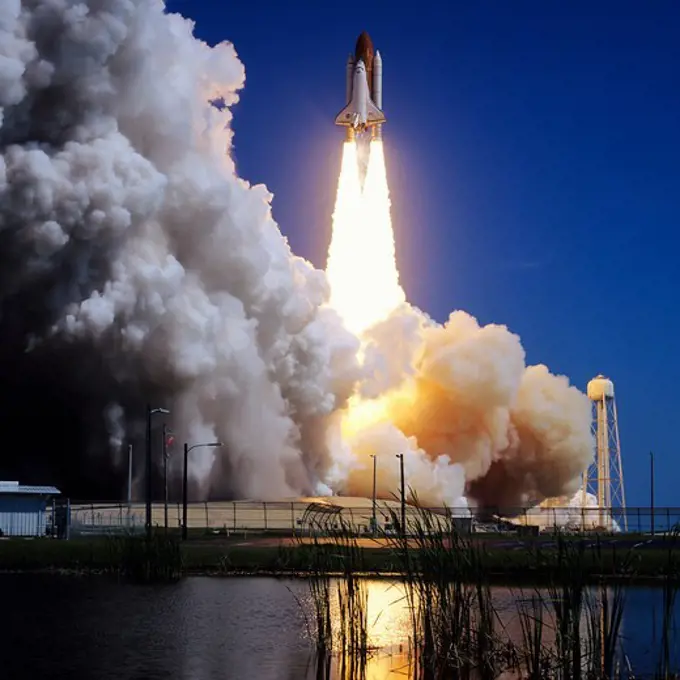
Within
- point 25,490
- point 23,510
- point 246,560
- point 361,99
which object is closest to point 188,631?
point 246,560

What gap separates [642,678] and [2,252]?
45.8 meters

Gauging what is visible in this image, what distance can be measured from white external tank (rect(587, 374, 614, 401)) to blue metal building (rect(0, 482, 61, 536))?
156 feet

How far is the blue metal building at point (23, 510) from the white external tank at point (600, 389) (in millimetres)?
47648

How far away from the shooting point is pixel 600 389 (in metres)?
89.9

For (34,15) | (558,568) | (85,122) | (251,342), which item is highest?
(34,15)

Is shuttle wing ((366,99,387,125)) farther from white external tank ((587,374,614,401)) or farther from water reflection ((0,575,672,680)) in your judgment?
water reflection ((0,575,672,680))

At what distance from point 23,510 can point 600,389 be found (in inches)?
1935

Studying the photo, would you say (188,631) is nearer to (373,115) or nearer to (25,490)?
(25,490)

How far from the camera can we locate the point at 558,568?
63.0 ft

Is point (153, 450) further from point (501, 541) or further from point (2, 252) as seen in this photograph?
point (501, 541)

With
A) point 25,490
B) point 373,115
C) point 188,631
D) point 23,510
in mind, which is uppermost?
point 373,115

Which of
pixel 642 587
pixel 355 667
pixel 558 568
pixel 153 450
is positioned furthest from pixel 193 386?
pixel 558 568

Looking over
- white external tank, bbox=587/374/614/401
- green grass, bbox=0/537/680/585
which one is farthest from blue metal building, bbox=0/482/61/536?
white external tank, bbox=587/374/614/401

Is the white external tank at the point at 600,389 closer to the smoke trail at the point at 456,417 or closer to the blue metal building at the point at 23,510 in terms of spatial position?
the smoke trail at the point at 456,417
